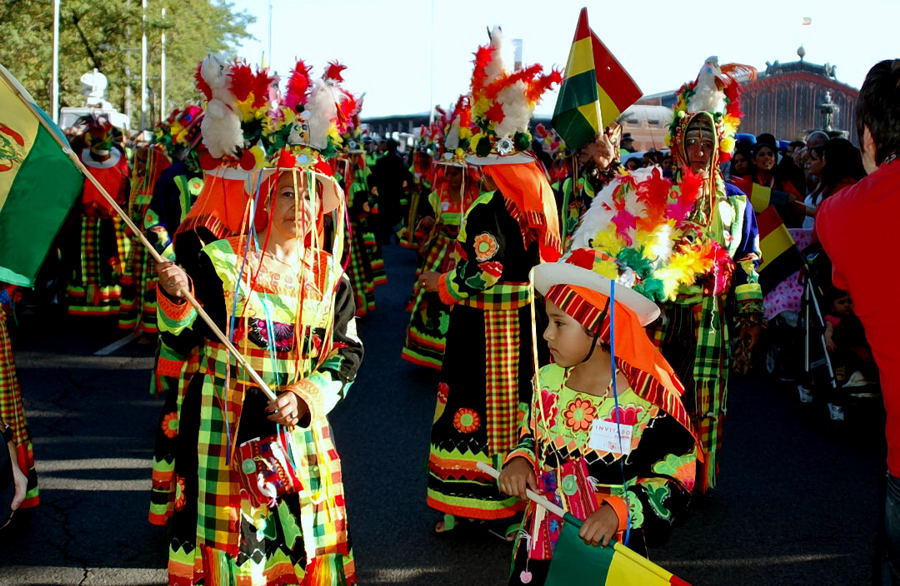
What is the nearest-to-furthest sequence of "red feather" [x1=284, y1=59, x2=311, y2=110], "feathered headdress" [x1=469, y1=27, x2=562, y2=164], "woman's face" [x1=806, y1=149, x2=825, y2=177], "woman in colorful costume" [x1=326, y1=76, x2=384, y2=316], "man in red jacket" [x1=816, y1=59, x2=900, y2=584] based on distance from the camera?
"man in red jacket" [x1=816, y1=59, x2=900, y2=584]
"red feather" [x1=284, y1=59, x2=311, y2=110]
"feathered headdress" [x1=469, y1=27, x2=562, y2=164]
"woman's face" [x1=806, y1=149, x2=825, y2=177]
"woman in colorful costume" [x1=326, y1=76, x2=384, y2=316]

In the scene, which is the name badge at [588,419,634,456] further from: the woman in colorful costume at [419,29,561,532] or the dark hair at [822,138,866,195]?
the dark hair at [822,138,866,195]

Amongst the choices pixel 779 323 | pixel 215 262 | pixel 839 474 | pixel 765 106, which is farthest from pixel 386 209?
pixel 215 262

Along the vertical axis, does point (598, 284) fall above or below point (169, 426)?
above

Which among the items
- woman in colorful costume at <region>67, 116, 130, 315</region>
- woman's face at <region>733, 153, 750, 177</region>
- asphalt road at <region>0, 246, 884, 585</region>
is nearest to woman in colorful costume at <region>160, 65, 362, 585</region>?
asphalt road at <region>0, 246, 884, 585</region>

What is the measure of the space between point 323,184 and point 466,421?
5.84ft

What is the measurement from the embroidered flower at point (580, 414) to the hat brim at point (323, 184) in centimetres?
127

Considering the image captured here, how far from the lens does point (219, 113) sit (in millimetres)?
5211

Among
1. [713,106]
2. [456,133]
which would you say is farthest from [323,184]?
[456,133]

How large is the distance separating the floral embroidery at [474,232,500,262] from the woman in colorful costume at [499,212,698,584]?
1.63 metres

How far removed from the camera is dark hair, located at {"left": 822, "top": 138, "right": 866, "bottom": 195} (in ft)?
25.3

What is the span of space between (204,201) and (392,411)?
3.39 m

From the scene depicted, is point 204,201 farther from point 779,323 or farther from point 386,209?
point 386,209

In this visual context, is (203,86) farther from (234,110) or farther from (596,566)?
(596,566)

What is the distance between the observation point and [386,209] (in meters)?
21.1
